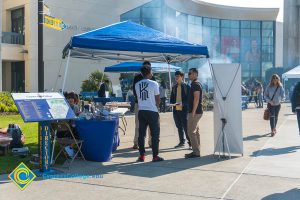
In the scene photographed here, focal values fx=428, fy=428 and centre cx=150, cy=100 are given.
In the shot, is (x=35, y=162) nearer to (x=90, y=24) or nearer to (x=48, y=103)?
(x=48, y=103)

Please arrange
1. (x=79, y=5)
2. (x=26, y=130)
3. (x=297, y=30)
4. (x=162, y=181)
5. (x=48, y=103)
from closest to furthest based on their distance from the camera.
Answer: (x=162, y=181), (x=48, y=103), (x=26, y=130), (x=79, y=5), (x=297, y=30)

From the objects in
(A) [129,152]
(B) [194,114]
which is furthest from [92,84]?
(B) [194,114]

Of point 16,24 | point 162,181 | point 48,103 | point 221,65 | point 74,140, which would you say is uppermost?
point 16,24

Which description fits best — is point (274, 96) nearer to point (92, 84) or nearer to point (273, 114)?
point (273, 114)

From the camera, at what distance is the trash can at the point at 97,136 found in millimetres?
7836

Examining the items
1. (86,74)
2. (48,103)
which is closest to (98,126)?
(48,103)

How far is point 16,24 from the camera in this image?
30359 mm

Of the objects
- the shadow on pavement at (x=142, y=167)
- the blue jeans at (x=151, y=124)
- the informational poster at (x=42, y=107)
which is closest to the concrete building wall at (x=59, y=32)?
the blue jeans at (x=151, y=124)

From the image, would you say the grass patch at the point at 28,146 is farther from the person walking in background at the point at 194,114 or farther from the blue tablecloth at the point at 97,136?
the person walking in background at the point at 194,114

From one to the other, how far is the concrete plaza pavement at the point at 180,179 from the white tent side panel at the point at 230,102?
0.37 meters

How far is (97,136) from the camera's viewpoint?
25.8ft

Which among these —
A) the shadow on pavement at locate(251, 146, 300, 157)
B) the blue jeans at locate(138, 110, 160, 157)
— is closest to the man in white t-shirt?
the blue jeans at locate(138, 110, 160, 157)

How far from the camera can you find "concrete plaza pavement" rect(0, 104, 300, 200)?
5727 millimetres

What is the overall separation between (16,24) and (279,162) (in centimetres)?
2616
